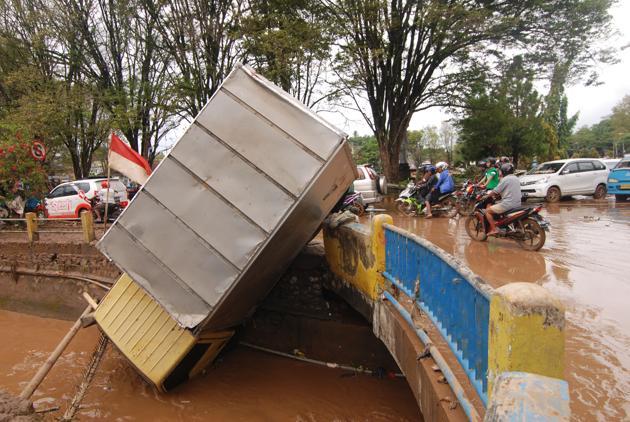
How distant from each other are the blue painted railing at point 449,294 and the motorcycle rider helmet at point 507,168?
4.51 m

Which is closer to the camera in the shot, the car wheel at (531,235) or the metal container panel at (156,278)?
the metal container panel at (156,278)

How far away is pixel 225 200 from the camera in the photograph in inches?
177

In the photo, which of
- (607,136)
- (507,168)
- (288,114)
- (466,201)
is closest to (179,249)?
(288,114)

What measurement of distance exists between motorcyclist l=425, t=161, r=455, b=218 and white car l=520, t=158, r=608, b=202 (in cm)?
571

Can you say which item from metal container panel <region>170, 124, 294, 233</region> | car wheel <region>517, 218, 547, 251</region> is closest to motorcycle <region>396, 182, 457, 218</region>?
car wheel <region>517, 218, 547, 251</region>

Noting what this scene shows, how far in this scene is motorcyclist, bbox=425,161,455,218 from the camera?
39.9 ft

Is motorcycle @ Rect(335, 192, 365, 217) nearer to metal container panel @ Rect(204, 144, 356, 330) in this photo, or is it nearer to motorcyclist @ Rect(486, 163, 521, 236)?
motorcyclist @ Rect(486, 163, 521, 236)

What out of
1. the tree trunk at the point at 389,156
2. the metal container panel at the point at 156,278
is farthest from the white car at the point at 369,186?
the metal container panel at the point at 156,278

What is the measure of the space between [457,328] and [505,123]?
74.0 ft

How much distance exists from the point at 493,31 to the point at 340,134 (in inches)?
541

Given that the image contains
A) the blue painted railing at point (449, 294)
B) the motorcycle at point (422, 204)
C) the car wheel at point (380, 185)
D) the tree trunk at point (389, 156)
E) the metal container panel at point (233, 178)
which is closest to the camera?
the blue painted railing at point (449, 294)

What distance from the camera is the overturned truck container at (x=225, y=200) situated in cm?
441

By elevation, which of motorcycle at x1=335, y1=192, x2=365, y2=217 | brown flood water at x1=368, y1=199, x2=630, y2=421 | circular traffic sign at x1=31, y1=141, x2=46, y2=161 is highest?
circular traffic sign at x1=31, y1=141, x2=46, y2=161

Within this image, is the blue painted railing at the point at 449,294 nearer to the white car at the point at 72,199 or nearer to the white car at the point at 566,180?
the white car at the point at 72,199
